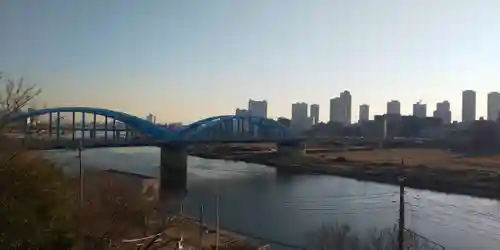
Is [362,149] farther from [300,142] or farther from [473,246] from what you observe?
[473,246]

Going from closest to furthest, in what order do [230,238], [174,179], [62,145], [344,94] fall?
1. [230,238]
2. [62,145]
3. [174,179]
4. [344,94]

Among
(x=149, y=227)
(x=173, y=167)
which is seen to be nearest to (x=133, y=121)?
(x=173, y=167)

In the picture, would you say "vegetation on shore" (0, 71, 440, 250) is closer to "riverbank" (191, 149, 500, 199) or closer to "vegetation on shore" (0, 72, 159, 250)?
"vegetation on shore" (0, 72, 159, 250)

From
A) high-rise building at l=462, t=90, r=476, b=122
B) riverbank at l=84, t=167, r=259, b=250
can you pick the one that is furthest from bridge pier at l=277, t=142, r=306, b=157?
high-rise building at l=462, t=90, r=476, b=122

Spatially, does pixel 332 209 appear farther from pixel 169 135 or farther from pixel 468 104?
pixel 468 104

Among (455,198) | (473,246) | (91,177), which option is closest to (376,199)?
(455,198)

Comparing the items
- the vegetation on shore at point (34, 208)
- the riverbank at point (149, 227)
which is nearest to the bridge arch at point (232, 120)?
the riverbank at point (149, 227)
